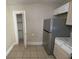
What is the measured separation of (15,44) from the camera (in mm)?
6609

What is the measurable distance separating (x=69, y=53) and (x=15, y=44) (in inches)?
181
